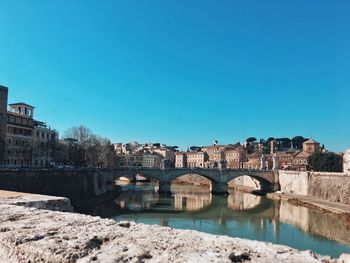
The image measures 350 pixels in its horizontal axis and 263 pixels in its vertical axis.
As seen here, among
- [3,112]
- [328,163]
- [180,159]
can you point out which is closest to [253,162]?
[180,159]

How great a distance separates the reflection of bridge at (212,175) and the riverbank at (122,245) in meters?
47.0

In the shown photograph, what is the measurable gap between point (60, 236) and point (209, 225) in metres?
23.1

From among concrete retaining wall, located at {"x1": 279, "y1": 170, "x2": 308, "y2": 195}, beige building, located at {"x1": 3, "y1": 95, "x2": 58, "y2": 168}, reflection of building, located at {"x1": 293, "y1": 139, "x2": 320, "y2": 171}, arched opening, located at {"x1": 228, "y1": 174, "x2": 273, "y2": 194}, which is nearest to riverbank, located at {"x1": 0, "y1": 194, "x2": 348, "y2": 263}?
beige building, located at {"x1": 3, "y1": 95, "x2": 58, "y2": 168}

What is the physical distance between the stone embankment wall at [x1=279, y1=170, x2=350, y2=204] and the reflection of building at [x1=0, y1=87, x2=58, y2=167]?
1315 inches

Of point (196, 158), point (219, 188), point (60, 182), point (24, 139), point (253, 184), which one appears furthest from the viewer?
point (196, 158)

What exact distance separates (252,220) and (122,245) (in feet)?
89.9

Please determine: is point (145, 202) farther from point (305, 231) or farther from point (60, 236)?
point (60, 236)

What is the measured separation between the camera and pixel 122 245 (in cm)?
542

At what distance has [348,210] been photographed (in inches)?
1252

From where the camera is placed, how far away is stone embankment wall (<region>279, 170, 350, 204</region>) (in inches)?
1570

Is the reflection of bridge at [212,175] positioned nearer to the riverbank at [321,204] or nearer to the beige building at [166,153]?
the riverbank at [321,204]

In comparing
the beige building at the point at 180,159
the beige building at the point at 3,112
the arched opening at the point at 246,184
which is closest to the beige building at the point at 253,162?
the arched opening at the point at 246,184

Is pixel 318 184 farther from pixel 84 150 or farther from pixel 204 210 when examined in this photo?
pixel 84 150

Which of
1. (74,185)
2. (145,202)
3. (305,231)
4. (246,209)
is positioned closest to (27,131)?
(74,185)
